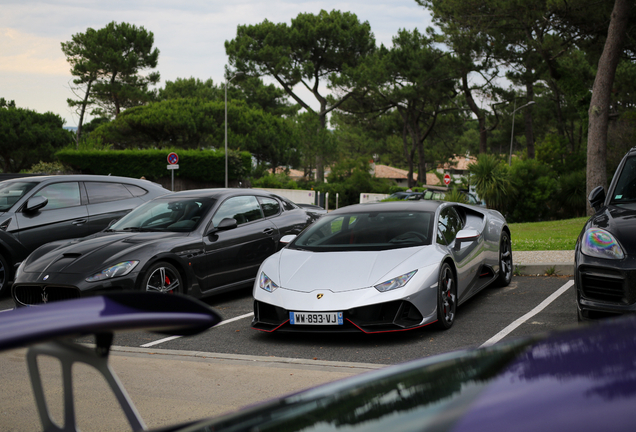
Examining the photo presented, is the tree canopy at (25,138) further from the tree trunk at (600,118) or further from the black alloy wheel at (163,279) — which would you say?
the black alloy wheel at (163,279)

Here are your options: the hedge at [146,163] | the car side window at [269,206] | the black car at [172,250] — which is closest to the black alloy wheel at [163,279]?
the black car at [172,250]

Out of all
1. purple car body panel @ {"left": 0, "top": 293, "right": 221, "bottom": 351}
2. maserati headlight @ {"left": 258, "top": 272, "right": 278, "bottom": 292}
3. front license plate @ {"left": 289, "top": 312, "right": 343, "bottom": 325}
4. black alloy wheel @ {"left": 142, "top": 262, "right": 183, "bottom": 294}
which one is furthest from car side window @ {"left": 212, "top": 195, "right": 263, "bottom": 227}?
purple car body panel @ {"left": 0, "top": 293, "right": 221, "bottom": 351}

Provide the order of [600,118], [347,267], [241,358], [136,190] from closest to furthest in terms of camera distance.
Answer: [241,358]
[347,267]
[136,190]
[600,118]

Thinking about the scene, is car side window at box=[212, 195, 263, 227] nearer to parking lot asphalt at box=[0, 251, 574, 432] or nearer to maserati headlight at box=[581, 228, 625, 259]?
parking lot asphalt at box=[0, 251, 574, 432]

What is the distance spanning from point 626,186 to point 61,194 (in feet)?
25.5

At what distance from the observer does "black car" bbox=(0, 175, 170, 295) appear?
27.9 feet

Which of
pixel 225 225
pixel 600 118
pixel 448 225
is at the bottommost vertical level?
pixel 225 225

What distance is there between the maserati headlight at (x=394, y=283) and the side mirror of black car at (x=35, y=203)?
568cm

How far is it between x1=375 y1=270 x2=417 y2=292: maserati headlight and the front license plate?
459 mm

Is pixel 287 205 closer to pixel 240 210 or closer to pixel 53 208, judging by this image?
pixel 240 210

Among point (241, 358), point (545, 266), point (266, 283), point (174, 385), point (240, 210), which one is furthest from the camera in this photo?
point (545, 266)

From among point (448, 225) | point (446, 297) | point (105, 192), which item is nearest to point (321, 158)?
point (105, 192)

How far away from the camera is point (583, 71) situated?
26578mm

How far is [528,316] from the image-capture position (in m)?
6.43
